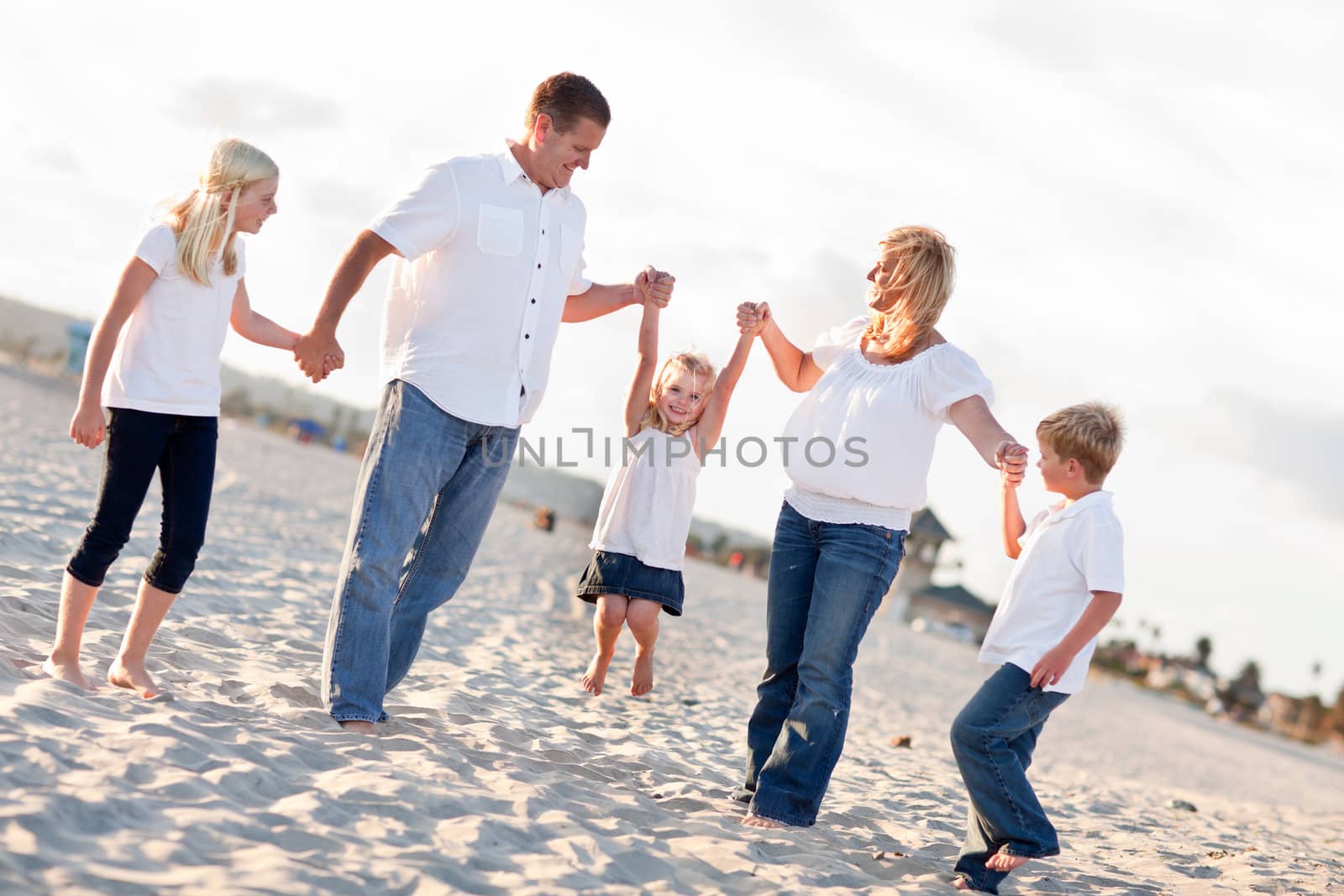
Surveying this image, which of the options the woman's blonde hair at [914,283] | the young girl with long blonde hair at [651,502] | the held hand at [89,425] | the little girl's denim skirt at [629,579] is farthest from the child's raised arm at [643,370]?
the held hand at [89,425]

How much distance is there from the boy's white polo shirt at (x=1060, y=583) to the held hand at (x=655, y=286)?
1.76 meters

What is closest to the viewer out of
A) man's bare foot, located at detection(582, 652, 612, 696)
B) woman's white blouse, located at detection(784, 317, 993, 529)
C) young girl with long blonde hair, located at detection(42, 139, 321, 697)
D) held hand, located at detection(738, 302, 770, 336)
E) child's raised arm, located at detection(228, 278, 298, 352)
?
young girl with long blonde hair, located at detection(42, 139, 321, 697)

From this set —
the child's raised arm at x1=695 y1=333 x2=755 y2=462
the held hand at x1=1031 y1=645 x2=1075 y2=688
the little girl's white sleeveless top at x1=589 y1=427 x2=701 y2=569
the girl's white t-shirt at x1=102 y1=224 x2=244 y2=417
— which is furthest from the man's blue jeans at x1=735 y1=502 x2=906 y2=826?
the girl's white t-shirt at x1=102 y1=224 x2=244 y2=417

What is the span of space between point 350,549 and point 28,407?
798 inches

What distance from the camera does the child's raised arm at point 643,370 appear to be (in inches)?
189

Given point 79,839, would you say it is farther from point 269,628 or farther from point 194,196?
point 269,628

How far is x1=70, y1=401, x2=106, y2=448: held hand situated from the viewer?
3.62m

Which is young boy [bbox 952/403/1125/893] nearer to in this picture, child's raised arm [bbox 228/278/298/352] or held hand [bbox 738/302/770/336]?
held hand [bbox 738/302/770/336]

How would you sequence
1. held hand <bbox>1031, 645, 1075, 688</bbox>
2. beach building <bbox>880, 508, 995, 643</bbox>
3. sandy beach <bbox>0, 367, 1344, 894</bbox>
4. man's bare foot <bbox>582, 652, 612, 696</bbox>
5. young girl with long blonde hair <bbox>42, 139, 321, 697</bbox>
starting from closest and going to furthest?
sandy beach <bbox>0, 367, 1344, 894</bbox> → held hand <bbox>1031, 645, 1075, 688</bbox> → young girl with long blonde hair <bbox>42, 139, 321, 697</bbox> → man's bare foot <bbox>582, 652, 612, 696</bbox> → beach building <bbox>880, 508, 995, 643</bbox>

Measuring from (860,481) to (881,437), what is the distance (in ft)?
0.53

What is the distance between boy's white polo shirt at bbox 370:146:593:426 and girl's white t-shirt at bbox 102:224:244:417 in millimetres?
592

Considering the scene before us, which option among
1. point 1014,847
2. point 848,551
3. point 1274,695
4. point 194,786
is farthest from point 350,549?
point 1274,695

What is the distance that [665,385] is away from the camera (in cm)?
505

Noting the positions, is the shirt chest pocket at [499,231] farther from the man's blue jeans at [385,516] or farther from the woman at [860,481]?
the woman at [860,481]
